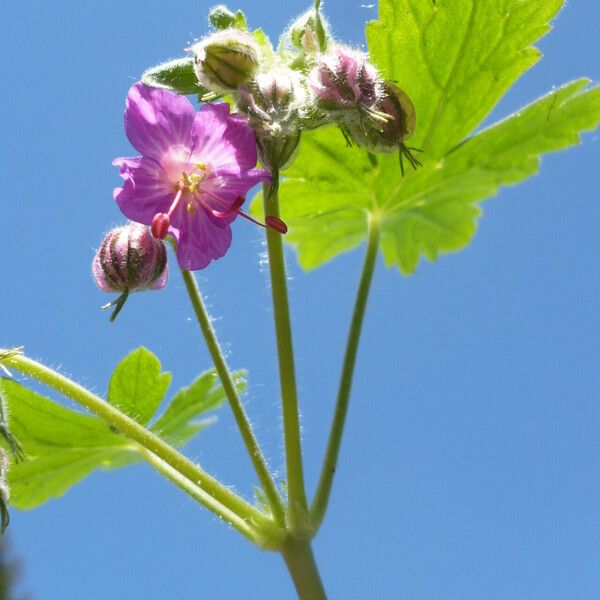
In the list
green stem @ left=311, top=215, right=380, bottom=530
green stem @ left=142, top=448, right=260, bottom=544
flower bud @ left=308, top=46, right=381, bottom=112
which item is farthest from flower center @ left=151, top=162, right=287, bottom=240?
green stem @ left=142, top=448, right=260, bottom=544

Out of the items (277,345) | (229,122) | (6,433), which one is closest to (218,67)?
(229,122)

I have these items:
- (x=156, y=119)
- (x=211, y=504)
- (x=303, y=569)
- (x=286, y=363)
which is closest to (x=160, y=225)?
(x=156, y=119)

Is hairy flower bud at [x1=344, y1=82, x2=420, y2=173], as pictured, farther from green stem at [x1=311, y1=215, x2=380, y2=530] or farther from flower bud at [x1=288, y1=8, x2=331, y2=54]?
green stem at [x1=311, y1=215, x2=380, y2=530]

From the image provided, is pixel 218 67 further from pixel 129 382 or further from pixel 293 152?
pixel 129 382

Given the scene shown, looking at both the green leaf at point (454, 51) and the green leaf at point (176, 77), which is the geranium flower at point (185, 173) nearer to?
the green leaf at point (176, 77)

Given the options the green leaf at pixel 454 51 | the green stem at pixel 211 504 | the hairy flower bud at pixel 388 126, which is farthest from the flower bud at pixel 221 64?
the green stem at pixel 211 504
